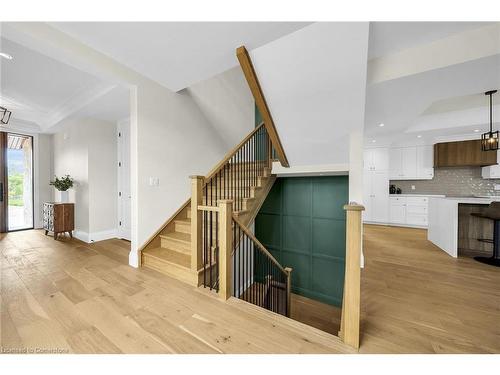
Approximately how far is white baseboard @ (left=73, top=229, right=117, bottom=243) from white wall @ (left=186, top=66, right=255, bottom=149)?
9.99ft

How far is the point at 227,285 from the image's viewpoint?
6.15 ft

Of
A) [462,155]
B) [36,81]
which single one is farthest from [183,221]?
[462,155]

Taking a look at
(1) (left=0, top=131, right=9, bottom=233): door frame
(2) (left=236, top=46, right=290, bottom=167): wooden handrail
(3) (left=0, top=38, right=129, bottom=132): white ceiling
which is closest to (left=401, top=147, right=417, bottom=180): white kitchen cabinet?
(2) (left=236, top=46, right=290, bottom=167): wooden handrail

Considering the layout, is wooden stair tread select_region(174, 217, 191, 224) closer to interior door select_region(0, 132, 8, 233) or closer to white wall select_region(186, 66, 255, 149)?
white wall select_region(186, 66, 255, 149)

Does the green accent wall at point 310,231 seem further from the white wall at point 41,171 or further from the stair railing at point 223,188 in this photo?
the white wall at point 41,171

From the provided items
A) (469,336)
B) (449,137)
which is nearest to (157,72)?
(469,336)

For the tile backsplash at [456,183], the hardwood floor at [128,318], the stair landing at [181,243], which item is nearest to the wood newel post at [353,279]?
the hardwood floor at [128,318]

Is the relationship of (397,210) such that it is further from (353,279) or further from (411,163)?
(353,279)

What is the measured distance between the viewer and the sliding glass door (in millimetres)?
4219

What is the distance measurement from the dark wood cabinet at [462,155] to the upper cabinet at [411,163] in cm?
23

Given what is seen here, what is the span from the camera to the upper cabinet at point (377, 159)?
5918 mm

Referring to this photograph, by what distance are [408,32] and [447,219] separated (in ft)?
10.0

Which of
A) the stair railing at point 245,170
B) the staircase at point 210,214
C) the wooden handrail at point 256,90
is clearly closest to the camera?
the wooden handrail at point 256,90
